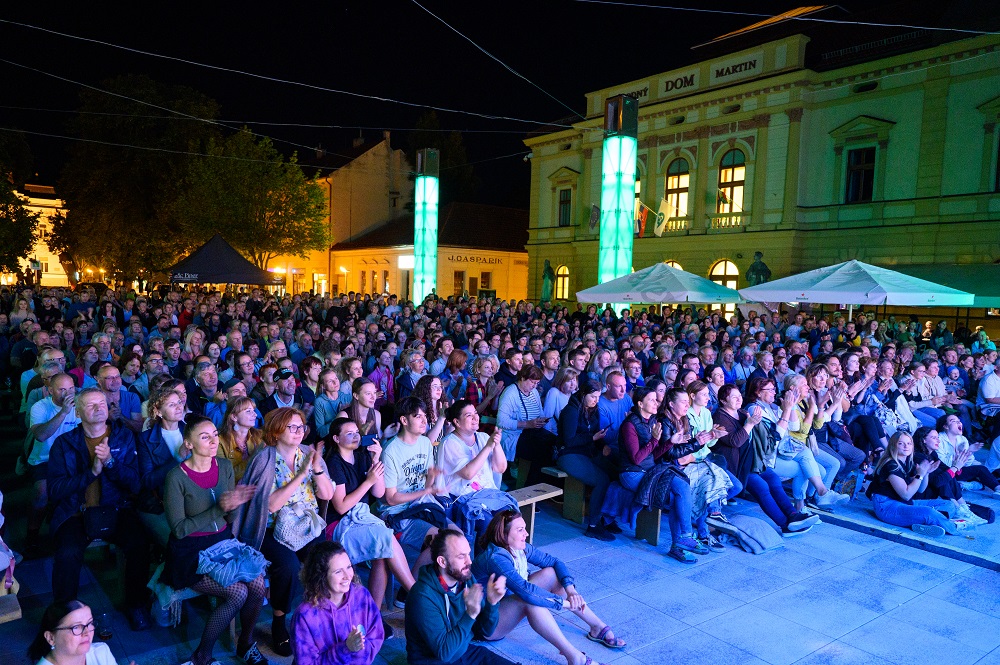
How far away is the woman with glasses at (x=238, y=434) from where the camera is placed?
460cm

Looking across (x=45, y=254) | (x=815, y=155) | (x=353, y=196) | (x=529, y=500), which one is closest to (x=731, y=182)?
(x=815, y=155)

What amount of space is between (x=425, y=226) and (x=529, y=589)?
21.6 m

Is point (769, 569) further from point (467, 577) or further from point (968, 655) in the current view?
point (467, 577)

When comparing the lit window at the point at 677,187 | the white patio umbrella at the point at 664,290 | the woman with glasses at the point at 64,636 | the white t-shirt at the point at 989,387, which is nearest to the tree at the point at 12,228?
the white patio umbrella at the point at 664,290

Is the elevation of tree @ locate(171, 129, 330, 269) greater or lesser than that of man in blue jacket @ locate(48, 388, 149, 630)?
greater

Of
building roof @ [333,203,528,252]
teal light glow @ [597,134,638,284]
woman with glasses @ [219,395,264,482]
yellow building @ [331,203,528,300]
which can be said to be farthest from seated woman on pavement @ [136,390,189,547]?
building roof @ [333,203,528,252]

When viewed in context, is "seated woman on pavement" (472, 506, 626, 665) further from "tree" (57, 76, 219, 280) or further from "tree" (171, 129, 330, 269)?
"tree" (57, 76, 219, 280)

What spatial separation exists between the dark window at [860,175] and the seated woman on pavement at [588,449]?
18911 mm

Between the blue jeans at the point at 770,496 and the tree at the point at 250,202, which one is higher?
the tree at the point at 250,202

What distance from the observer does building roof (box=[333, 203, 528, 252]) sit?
122ft

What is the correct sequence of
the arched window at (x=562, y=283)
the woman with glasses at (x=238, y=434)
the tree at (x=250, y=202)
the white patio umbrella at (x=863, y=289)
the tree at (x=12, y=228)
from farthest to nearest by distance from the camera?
the arched window at (x=562, y=283) → the tree at (x=250, y=202) → the tree at (x=12, y=228) → the white patio umbrella at (x=863, y=289) → the woman with glasses at (x=238, y=434)

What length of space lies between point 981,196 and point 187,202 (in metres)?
29.7

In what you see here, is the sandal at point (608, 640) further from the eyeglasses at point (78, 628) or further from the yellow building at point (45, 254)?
the yellow building at point (45, 254)

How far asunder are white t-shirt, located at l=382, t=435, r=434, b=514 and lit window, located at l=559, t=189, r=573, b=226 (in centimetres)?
2614
